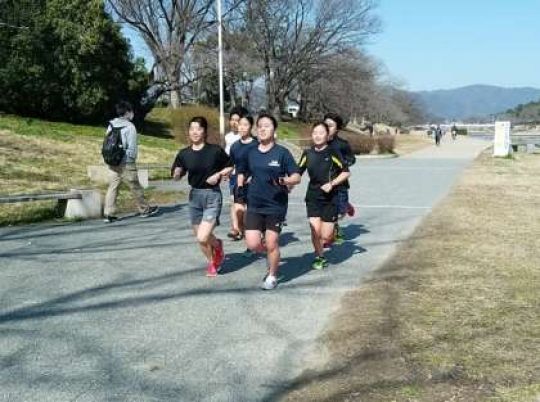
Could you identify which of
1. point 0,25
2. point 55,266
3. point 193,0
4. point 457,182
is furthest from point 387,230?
point 193,0

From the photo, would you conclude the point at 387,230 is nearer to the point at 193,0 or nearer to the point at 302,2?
the point at 193,0

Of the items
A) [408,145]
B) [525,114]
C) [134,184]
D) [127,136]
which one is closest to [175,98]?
[408,145]

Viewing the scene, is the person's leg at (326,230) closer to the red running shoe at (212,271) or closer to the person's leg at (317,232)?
the person's leg at (317,232)

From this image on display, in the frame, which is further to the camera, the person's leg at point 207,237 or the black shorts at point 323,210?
the black shorts at point 323,210

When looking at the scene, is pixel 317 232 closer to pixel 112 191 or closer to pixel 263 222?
pixel 263 222

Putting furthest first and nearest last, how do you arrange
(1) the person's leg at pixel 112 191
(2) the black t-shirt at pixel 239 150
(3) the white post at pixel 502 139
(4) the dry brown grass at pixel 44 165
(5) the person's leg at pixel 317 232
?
(3) the white post at pixel 502 139
(4) the dry brown grass at pixel 44 165
(1) the person's leg at pixel 112 191
(2) the black t-shirt at pixel 239 150
(5) the person's leg at pixel 317 232

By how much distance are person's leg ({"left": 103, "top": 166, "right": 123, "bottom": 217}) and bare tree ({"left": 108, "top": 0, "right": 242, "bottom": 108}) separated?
1242 inches

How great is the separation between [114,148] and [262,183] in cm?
460

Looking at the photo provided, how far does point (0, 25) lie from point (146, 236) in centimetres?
1556

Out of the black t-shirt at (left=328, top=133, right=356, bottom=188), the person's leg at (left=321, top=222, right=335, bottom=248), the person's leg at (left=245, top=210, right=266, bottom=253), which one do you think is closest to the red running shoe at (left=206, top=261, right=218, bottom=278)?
the person's leg at (left=245, top=210, right=266, bottom=253)

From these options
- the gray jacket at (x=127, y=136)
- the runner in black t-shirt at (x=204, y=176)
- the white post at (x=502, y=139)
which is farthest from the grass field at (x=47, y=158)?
the white post at (x=502, y=139)

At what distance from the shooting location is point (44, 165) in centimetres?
1595

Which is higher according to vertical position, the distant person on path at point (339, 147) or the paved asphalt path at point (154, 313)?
the distant person on path at point (339, 147)

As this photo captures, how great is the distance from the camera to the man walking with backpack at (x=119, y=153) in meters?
9.90
